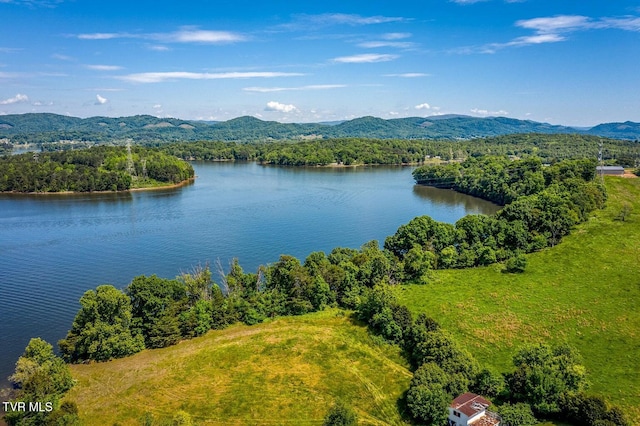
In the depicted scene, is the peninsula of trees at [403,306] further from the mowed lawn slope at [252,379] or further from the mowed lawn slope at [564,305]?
the mowed lawn slope at [564,305]

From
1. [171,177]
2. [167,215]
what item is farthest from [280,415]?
[171,177]

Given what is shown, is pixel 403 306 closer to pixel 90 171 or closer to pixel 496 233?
pixel 496 233

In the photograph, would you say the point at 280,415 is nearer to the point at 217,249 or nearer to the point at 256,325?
the point at 256,325

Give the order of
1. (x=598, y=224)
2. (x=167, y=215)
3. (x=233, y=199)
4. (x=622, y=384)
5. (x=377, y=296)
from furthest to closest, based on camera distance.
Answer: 1. (x=233, y=199)
2. (x=167, y=215)
3. (x=598, y=224)
4. (x=377, y=296)
5. (x=622, y=384)

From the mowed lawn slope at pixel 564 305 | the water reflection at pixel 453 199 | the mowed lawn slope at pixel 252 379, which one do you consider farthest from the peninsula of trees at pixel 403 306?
the water reflection at pixel 453 199

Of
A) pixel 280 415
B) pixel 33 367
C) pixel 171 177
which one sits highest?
pixel 171 177

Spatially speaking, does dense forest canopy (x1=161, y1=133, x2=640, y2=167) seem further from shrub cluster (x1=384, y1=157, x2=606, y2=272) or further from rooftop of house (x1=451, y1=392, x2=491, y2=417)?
rooftop of house (x1=451, y1=392, x2=491, y2=417)
